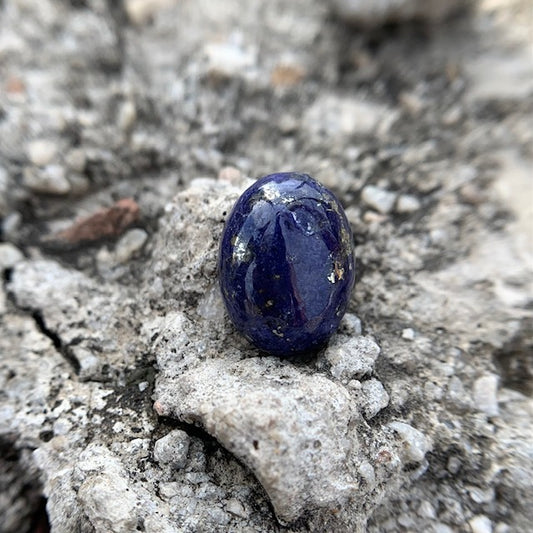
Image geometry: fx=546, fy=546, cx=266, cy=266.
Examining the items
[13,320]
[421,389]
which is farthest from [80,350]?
[421,389]

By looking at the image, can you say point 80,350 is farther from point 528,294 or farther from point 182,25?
point 182,25

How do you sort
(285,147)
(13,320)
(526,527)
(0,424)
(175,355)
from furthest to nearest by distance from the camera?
(285,147)
(13,320)
(175,355)
(0,424)
(526,527)

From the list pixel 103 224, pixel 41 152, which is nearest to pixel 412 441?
pixel 103 224

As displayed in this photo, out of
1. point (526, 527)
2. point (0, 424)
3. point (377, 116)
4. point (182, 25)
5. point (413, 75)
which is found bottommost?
point (526, 527)

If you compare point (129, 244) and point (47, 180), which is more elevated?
point (47, 180)

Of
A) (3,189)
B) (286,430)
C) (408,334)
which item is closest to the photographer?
(286,430)

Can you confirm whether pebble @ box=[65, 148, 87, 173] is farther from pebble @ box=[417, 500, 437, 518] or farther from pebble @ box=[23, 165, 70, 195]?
pebble @ box=[417, 500, 437, 518]

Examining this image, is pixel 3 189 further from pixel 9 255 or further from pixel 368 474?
pixel 368 474
